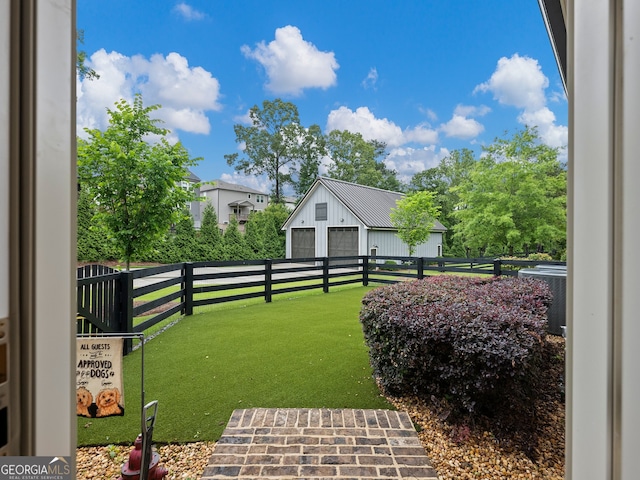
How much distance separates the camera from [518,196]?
11.8m

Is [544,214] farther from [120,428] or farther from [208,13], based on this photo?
[208,13]

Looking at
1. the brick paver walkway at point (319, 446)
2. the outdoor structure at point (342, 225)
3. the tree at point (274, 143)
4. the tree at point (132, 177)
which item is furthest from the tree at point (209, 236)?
the brick paver walkway at point (319, 446)

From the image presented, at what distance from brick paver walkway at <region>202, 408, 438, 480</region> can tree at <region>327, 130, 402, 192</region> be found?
88.3 ft

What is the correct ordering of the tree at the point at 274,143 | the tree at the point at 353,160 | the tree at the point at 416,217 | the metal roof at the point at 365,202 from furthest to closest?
1. the tree at the point at 353,160
2. the tree at the point at 274,143
3. the metal roof at the point at 365,202
4. the tree at the point at 416,217

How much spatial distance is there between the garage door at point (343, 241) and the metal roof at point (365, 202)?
0.89m

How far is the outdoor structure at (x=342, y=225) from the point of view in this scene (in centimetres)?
1533

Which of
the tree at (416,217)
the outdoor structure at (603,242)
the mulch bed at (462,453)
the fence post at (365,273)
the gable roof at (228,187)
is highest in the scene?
the gable roof at (228,187)

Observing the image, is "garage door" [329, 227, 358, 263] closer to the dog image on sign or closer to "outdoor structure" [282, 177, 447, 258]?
"outdoor structure" [282, 177, 447, 258]

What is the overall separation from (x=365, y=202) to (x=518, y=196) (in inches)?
279

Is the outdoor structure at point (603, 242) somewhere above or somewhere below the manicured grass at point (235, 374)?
above

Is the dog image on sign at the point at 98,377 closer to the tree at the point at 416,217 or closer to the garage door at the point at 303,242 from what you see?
the tree at the point at 416,217

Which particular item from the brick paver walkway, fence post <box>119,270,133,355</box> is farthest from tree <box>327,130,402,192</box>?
the brick paver walkway

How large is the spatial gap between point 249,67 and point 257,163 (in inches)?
273

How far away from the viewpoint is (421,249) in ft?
58.4
